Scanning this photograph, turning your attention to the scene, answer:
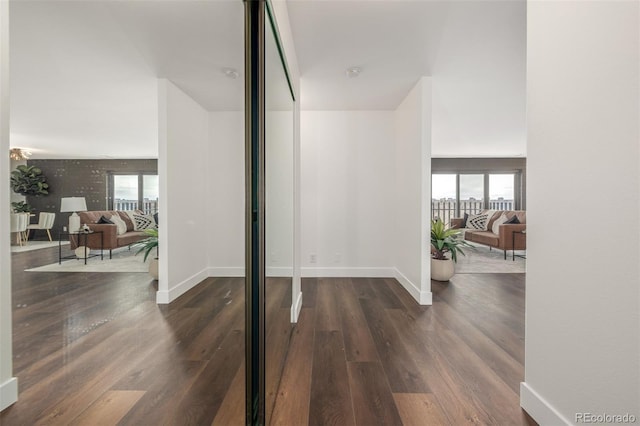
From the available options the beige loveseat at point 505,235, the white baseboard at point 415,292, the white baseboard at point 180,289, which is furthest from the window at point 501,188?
the white baseboard at point 180,289

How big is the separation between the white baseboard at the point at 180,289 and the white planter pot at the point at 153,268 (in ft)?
0.12

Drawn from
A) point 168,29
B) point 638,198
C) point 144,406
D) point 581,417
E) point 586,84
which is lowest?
point 581,417

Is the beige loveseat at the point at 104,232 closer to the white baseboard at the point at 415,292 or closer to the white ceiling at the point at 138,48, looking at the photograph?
the white ceiling at the point at 138,48

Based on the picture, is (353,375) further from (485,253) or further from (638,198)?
(485,253)

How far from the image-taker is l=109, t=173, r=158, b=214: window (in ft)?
1.49

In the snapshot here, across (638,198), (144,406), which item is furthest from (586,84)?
(144,406)

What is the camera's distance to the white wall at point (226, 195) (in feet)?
2.50

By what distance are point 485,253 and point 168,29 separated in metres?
6.67

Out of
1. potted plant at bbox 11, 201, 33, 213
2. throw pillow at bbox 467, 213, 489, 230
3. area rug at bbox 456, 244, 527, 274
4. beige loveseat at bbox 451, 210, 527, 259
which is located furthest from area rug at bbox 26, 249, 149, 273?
throw pillow at bbox 467, 213, 489, 230

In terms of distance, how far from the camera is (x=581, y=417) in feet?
3.75

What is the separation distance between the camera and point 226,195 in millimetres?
814

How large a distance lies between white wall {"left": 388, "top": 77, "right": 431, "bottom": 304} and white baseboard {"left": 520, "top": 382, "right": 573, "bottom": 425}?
1513mm

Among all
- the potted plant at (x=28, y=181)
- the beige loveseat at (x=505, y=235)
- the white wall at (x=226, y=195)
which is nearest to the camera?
the potted plant at (x=28, y=181)

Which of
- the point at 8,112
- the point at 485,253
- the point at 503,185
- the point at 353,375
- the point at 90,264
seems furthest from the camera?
the point at 503,185
